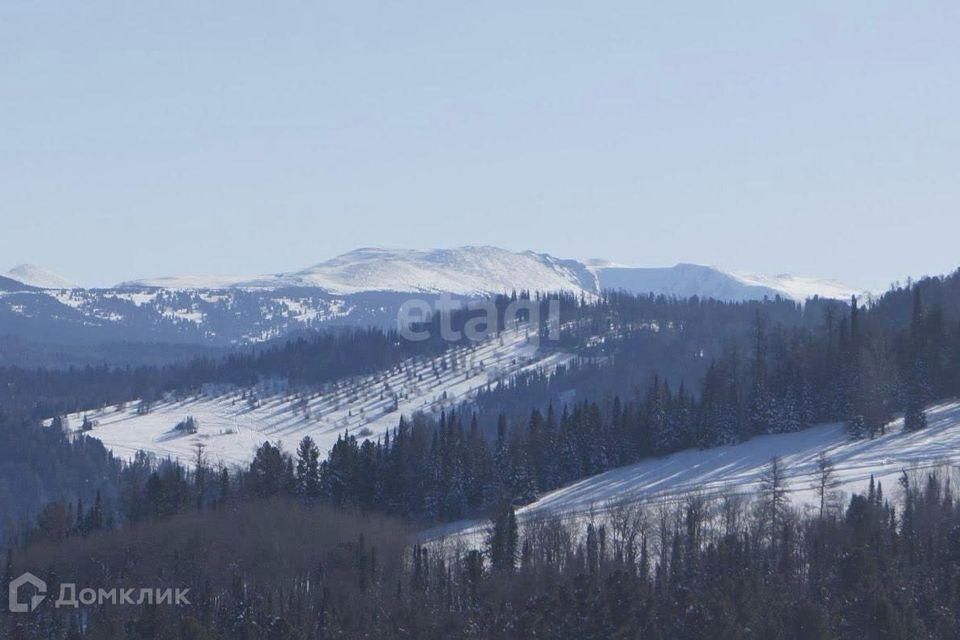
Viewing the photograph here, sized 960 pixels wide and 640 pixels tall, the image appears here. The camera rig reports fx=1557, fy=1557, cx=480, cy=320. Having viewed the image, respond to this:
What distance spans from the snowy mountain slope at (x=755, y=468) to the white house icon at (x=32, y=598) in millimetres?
32708

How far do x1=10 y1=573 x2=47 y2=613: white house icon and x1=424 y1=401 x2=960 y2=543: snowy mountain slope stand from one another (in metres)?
32.7

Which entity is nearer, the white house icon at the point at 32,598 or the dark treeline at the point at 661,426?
the white house icon at the point at 32,598

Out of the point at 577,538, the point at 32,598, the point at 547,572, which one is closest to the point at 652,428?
the point at 577,538

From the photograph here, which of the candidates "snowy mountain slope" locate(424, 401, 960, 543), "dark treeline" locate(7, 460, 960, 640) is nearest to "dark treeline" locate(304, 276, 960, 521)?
"snowy mountain slope" locate(424, 401, 960, 543)

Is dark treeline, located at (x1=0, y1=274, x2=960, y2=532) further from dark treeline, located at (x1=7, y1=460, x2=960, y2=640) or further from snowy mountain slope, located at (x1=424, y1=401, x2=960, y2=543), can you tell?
dark treeline, located at (x1=7, y1=460, x2=960, y2=640)

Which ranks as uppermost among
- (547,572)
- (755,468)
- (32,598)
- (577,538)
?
(755,468)

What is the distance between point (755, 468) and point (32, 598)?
62.2 m

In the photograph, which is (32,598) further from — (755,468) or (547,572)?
(755,468)

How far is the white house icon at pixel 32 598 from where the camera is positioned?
9944 cm

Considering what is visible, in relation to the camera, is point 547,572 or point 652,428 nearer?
point 547,572

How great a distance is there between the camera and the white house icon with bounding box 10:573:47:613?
9944 centimetres

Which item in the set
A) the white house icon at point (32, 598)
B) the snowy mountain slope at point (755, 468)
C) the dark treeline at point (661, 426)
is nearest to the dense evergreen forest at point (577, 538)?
the dark treeline at point (661, 426)

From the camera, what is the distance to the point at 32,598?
10112cm

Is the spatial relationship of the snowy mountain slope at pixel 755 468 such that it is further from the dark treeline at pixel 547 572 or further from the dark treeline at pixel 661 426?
the dark treeline at pixel 547 572
